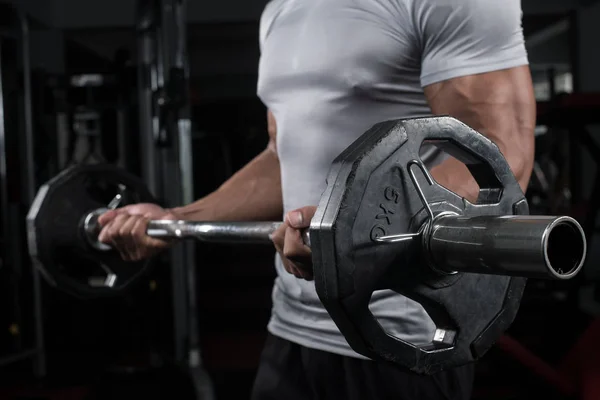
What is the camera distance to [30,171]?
3.27 metres

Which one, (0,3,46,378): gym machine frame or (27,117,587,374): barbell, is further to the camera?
(0,3,46,378): gym machine frame

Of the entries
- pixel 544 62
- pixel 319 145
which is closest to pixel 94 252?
pixel 319 145

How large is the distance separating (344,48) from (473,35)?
176mm

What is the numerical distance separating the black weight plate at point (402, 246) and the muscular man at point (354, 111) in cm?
6

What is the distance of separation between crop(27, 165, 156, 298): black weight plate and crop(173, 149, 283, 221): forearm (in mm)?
154

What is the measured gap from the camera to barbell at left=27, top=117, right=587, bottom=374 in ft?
1.81

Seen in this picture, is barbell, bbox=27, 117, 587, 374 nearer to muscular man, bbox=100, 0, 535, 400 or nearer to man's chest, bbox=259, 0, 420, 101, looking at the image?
muscular man, bbox=100, 0, 535, 400

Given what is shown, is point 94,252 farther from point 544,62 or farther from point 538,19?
point 544,62

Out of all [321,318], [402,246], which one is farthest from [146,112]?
[402,246]

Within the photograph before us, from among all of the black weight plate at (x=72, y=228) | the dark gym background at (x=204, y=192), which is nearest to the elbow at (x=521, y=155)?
the black weight plate at (x=72, y=228)

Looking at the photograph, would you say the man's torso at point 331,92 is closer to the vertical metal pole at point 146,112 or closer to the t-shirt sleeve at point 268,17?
the t-shirt sleeve at point 268,17

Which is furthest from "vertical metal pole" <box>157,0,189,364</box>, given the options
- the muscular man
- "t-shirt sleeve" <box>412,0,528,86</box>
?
"t-shirt sleeve" <box>412,0,528,86</box>

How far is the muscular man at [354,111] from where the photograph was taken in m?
0.80

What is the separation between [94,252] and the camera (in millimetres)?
1223
